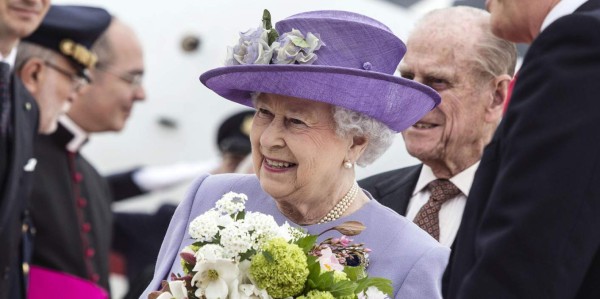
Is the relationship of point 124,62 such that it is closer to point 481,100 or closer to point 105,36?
point 105,36

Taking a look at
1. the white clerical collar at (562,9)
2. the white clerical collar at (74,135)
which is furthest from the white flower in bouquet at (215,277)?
the white clerical collar at (74,135)

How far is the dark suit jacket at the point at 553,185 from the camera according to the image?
269cm

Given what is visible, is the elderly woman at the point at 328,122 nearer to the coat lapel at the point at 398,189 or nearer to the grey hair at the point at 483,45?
the coat lapel at the point at 398,189

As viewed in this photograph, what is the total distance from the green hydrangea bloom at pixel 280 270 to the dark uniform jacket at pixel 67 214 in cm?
370

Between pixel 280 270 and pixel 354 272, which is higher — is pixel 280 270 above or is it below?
above

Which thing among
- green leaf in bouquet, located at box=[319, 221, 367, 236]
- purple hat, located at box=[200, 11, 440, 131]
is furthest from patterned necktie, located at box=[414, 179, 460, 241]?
green leaf in bouquet, located at box=[319, 221, 367, 236]

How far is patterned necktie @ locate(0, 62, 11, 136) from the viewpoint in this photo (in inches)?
216

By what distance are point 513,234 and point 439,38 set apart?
1.97 m

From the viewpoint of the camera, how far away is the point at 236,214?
10.6ft

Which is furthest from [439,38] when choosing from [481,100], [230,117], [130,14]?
[130,14]

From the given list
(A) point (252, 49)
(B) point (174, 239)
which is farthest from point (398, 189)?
(A) point (252, 49)

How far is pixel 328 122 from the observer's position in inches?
147

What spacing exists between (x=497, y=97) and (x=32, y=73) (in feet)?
9.15

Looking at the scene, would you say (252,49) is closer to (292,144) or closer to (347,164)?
(292,144)
